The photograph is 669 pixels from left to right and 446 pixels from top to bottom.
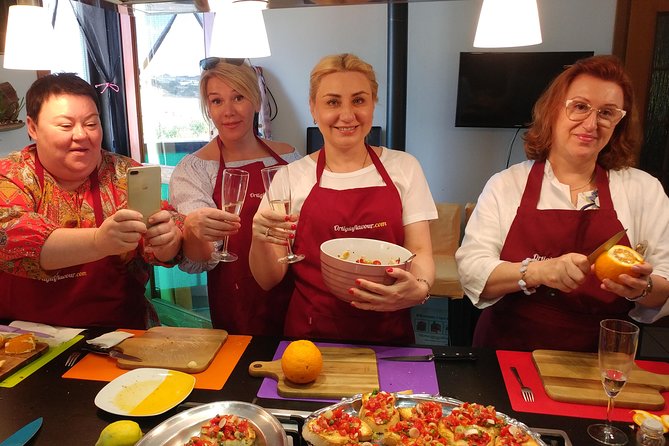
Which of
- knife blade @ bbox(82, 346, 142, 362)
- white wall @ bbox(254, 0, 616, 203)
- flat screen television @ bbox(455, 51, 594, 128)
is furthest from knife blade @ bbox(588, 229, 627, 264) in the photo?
white wall @ bbox(254, 0, 616, 203)

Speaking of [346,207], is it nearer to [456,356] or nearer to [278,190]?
[278,190]

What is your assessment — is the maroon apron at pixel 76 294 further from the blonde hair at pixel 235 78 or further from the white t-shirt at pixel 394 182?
the white t-shirt at pixel 394 182

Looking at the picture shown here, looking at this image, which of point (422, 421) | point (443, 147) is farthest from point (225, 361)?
point (443, 147)

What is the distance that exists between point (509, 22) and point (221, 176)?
1.26 metres

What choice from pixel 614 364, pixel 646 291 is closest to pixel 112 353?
pixel 614 364

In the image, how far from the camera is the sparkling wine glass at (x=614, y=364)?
127 cm

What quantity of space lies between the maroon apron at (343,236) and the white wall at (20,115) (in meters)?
2.01

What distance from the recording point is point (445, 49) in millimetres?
4570

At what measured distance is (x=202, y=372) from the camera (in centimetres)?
159

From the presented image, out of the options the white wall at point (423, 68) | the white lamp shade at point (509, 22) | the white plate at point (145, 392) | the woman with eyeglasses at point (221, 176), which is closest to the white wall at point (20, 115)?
the woman with eyeglasses at point (221, 176)

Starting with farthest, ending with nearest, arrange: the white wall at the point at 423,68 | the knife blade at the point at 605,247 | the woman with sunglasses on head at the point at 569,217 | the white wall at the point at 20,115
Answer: the white wall at the point at 423,68 < the white wall at the point at 20,115 < the woman with sunglasses on head at the point at 569,217 < the knife blade at the point at 605,247

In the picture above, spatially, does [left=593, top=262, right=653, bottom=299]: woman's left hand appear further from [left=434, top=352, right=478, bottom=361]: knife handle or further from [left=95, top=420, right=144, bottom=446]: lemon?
[left=95, top=420, right=144, bottom=446]: lemon

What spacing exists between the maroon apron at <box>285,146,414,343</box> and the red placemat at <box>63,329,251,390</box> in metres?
0.30

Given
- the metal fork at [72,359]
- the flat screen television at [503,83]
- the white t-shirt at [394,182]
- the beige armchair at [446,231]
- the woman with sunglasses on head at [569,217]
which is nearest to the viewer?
the metal fork at [72,359]
